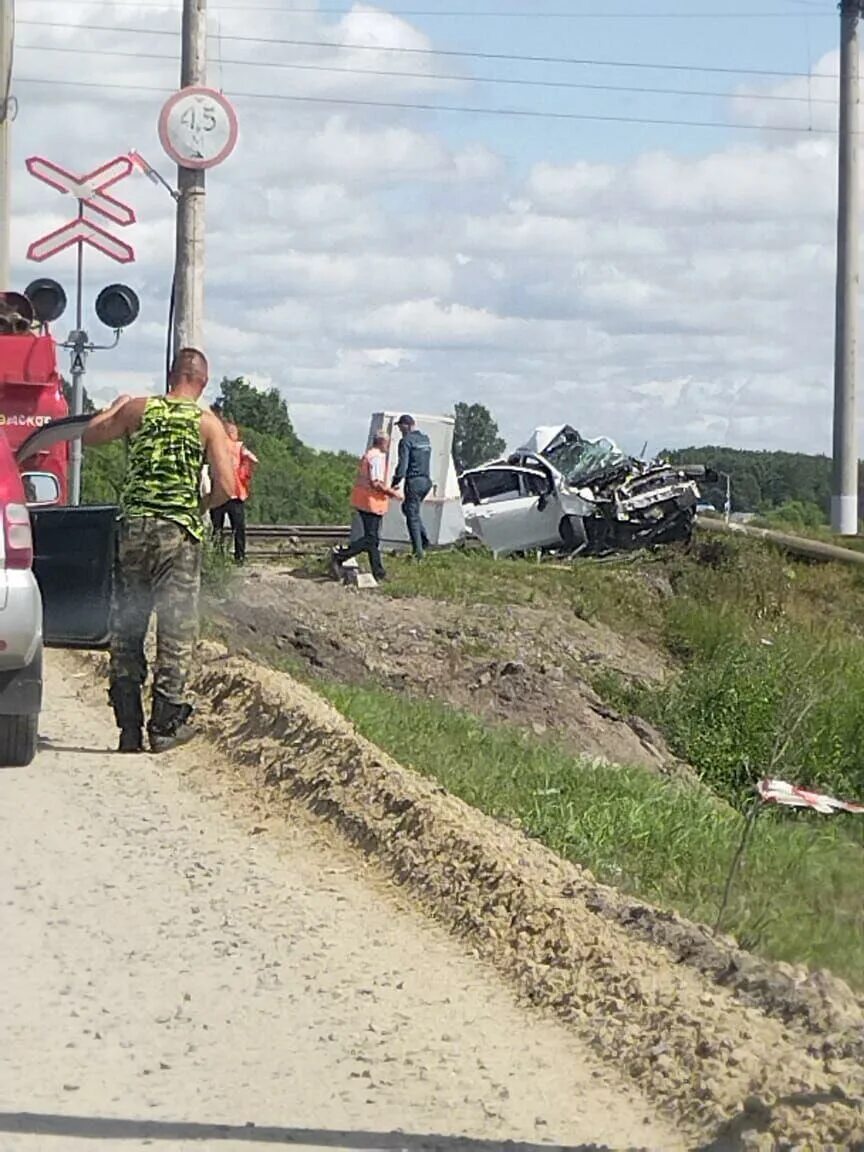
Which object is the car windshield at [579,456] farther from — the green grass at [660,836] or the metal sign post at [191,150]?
the green grass at [660,836]

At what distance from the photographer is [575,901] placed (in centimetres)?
Result: 707

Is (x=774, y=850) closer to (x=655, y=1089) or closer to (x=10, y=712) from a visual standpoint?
(x=655, y=1089)

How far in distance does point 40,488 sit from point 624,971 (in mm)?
8262

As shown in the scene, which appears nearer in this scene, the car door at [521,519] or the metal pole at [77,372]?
the metal pole at [77,372]

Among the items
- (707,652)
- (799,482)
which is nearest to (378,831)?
(707,652)

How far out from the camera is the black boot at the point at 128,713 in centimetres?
1048

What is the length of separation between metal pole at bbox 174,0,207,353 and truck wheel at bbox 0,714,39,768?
5986 mm

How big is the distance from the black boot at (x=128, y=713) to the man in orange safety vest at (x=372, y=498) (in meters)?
10.1

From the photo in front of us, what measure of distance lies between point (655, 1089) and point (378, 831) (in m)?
3.03

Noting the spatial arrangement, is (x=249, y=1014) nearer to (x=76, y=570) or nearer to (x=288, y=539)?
(x=76, y=570)

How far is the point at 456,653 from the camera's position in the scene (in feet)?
65.1

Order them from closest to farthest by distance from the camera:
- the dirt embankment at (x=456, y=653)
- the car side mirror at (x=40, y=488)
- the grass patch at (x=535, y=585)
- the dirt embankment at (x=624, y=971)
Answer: the dirt embankment at (x=624, y=971)
the car side mirror at (x=40, y=488)
the dirt embankment at (x=456, y=653)
the grass patch at (x=535, y=585)

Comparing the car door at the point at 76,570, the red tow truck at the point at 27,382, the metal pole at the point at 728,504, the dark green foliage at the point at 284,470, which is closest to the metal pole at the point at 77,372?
the red tow truck at the point at 27,382

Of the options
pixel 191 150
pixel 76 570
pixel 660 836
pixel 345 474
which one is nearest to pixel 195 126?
pixel 191 150
